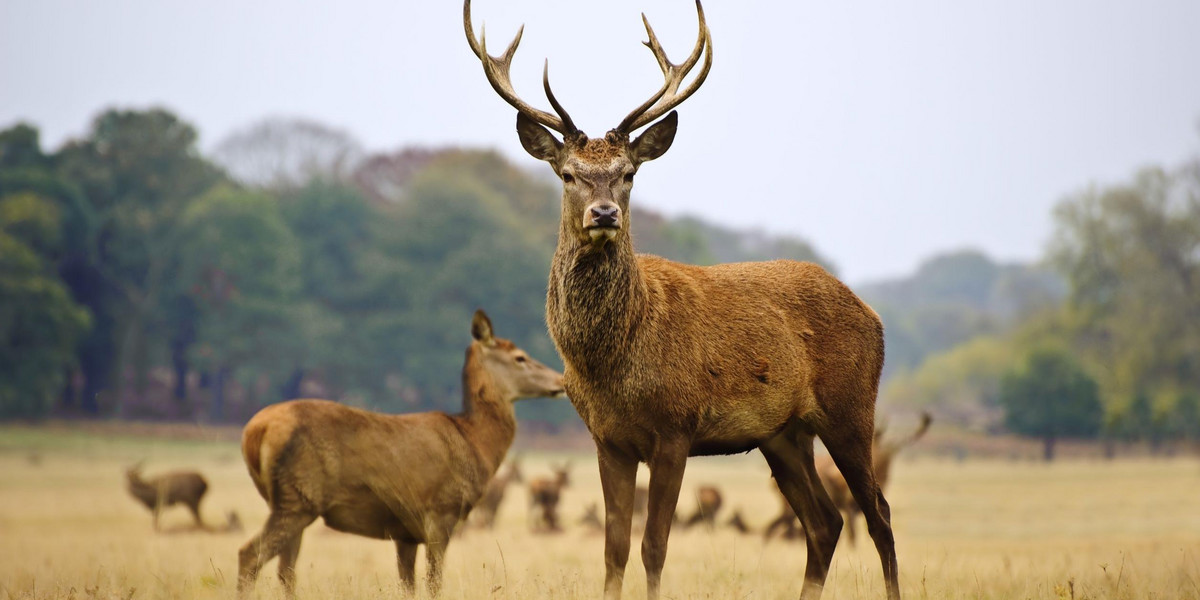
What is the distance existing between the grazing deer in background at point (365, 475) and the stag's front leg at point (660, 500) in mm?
1942

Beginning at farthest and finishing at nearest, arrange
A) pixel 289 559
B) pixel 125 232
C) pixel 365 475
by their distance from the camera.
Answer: pixel 125 232, pixel 365 475, pixel 289 559

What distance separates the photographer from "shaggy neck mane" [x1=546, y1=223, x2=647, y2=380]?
6.73 m

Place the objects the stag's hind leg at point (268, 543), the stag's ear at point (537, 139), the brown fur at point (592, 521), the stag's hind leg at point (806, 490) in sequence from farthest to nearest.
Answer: the brown fur at point (592, 521), the stag's hind leg at point (268, 543), the stag's hind leg at point (806, 490), the stag's ear at point (537, 139)

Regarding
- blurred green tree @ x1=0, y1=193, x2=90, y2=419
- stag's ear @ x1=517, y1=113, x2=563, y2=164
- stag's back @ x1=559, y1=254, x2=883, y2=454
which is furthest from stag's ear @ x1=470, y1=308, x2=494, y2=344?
blurred green tree @ x1=0, y1=193, x2=90, y2=419

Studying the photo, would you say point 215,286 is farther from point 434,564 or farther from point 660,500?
point 660,500

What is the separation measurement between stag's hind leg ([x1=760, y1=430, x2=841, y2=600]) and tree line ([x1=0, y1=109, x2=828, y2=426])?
113 ft

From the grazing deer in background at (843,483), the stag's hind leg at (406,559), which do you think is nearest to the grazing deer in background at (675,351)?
the stag's hind leg at (406,559)

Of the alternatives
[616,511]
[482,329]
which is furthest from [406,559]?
[616,511]

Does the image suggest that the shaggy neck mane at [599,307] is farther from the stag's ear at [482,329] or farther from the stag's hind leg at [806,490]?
the stag's ear at [482,329]

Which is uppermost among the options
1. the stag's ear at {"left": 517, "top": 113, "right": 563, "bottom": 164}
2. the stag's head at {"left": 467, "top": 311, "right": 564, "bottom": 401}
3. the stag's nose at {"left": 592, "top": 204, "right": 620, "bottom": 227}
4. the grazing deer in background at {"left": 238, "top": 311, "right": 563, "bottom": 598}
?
the stag's ear at {"left": 517, "top": 113, "right": 563, "bottom": 164}

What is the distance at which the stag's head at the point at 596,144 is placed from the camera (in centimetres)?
662

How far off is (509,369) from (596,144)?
12.7ft

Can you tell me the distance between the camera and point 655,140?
7.14m

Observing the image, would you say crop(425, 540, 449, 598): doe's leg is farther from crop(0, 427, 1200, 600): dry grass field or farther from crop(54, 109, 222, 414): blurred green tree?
crop(54, 109, 222, 414): blurred green tree
